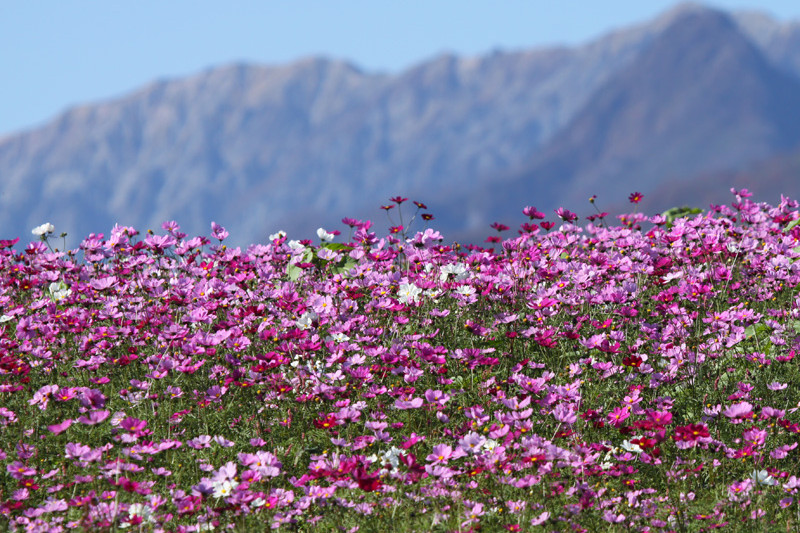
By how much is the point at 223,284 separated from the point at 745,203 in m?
4.89

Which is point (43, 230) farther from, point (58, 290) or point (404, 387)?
point (404, 387)

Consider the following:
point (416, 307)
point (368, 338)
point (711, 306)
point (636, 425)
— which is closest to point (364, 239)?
point (416, 307)

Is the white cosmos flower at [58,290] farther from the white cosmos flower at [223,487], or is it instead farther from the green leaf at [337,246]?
the white cosmos flower at [223,487]

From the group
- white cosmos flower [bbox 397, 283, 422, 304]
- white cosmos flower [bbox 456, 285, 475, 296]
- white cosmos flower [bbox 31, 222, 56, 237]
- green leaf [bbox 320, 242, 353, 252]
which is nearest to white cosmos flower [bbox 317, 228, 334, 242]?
green leaf [bbox 320, 242, 353, 252]

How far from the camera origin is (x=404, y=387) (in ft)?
17.7

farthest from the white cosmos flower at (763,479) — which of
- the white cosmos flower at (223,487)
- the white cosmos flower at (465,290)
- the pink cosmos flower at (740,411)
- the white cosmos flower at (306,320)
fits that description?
the white cosmos flower at (306,320)

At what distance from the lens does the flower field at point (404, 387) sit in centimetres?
434

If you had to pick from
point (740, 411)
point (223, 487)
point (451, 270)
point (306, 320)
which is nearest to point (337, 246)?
point (451, 270)

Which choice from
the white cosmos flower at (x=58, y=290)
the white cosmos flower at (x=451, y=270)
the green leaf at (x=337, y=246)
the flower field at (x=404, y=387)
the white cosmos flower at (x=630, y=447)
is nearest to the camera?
the flower field at (x=404, y=387)

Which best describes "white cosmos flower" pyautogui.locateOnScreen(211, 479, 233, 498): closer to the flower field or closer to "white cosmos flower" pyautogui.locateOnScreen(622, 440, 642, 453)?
the flower field

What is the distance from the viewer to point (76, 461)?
A: 448 cm

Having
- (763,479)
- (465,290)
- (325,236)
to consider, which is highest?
(325,236)

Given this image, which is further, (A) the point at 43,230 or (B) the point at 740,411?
(A) the point at 43,230

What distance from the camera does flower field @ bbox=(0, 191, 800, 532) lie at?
14.3 ft
